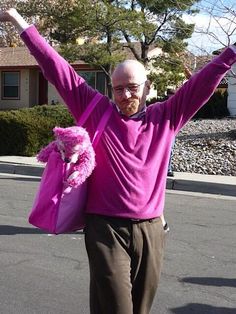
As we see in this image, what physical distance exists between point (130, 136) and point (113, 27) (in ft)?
58.3

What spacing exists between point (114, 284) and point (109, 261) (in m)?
0.11

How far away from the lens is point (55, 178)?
2816 millimetres

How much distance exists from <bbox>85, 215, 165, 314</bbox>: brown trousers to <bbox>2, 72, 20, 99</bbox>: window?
33072mm

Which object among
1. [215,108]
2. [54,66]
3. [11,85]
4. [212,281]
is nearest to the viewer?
[54,66]

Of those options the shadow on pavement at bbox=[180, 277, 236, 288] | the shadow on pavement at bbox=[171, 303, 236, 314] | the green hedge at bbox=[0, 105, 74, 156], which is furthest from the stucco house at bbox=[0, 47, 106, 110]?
the shadow on pavement at bbox=[171, 303, 236, 314]

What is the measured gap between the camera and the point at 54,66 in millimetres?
2928

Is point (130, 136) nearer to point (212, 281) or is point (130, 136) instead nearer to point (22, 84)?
point (212, 281)

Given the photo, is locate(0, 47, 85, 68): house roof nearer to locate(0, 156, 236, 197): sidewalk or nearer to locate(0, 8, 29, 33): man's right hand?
locate(0, 156, 236, 197): sidewalk

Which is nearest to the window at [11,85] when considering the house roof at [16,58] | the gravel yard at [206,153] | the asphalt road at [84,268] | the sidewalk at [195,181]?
the house roof at [16,58]

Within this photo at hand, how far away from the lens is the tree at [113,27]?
64.8 feet

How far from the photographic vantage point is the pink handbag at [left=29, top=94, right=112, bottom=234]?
2816 millimetres

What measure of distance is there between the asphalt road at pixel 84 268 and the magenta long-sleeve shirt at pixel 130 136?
1.83 meters

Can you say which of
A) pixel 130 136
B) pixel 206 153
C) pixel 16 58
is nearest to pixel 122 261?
pixel 130 136

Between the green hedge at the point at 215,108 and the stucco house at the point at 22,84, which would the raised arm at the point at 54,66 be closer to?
the green hedge at the point at 215,108
